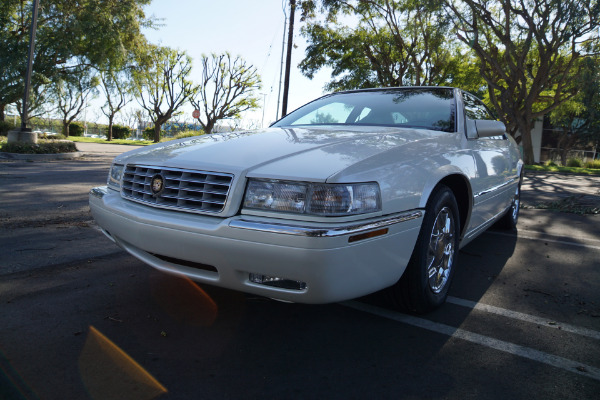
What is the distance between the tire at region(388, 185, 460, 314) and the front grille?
1.11 metres

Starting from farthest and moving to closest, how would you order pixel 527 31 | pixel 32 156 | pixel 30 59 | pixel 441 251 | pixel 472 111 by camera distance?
pixel 527 31, pixel 30 59, pixel 32 156, pixel 472 111, pixel 441 251

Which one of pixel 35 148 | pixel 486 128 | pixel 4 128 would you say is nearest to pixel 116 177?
pixel 486 128

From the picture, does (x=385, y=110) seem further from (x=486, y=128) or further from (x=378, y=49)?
(x=378, y=49)

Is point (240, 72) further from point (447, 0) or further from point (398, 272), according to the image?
point (398, 272)

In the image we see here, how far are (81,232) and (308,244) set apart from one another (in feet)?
11.0

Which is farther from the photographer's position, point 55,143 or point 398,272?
point 55,143

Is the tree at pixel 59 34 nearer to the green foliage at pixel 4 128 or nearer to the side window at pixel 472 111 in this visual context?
the green foliage at pixel 4 128

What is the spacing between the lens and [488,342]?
2.42 m

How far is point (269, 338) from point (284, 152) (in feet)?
3.30

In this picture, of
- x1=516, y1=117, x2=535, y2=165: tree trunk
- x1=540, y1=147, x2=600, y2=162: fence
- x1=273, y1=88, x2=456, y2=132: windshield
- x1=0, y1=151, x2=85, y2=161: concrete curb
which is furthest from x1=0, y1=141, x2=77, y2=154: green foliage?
x1=540, y1=147, x2=600, y2=162: fence

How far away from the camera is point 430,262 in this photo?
106 inches

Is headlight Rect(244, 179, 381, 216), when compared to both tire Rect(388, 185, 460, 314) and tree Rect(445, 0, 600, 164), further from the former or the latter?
tree Rect(445, 0, 600, 164)

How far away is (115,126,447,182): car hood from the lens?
2168mm

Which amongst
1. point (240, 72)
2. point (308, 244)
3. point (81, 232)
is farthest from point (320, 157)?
point (240, 72)
